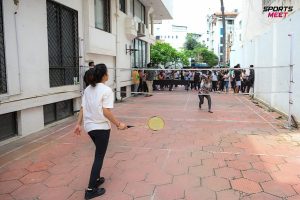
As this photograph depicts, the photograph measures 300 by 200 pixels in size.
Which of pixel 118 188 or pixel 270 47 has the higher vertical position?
pixel 270 47

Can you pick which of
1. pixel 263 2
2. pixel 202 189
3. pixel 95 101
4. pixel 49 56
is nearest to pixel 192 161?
pixel 202 189

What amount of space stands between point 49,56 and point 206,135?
15.6 ft

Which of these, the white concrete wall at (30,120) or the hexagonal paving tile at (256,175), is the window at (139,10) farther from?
the hexagonal paving tile at (256,175)

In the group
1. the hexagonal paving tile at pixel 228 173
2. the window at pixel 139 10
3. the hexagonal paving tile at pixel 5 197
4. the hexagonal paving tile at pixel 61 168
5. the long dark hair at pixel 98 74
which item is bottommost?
the hexagonal paving tile at pixel 5 197

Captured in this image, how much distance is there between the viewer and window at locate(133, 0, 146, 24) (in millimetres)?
18906

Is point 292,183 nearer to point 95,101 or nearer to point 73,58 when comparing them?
point 95,101

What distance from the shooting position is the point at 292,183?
4672 millimetres

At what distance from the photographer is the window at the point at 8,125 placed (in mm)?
6832

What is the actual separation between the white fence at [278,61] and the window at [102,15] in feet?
22.0

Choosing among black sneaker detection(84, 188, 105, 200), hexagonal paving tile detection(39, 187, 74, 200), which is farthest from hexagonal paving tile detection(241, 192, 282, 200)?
hexagonal paving tile detection(39, 187, 74, 200)

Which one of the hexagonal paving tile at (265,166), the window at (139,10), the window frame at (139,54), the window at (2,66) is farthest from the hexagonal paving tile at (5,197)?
the window at (139,10)

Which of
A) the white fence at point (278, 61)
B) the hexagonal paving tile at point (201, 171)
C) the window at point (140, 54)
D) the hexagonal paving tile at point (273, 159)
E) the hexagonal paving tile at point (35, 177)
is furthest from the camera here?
the window at point (140, 54)

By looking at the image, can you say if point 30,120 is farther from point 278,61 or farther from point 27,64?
point 278,61

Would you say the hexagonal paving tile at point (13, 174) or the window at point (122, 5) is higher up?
the window at point (122, 5)
